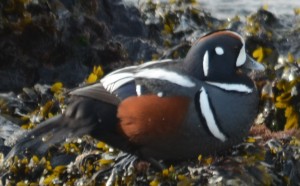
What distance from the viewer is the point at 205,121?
485 cm

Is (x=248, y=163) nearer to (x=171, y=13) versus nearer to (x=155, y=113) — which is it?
(x=155, y=113)

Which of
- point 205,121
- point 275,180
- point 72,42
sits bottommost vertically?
point 275,180

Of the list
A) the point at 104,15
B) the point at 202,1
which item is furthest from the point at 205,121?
the point at 202,1

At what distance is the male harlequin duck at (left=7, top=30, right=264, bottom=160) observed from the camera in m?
4.86

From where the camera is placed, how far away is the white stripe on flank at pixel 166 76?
16.2ft

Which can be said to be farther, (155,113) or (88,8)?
(88,8)

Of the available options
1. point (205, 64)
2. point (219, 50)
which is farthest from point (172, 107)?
point (219, 50)

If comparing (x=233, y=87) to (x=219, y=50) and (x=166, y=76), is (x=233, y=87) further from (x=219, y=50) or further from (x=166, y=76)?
(x=166, y=76)

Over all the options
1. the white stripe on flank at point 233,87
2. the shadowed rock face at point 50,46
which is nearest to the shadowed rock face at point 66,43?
the shadowed rock face at point 50,46

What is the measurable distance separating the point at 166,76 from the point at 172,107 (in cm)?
20

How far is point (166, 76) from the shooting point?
4.97 metres

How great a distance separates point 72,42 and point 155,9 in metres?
1.39

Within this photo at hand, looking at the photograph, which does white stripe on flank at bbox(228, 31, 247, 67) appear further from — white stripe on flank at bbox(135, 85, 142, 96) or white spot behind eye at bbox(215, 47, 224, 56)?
white stripe on flank at bbox(135, 85, 142, 96)

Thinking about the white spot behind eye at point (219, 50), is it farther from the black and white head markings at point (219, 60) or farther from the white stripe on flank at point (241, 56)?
the white stripe on flank at point (241, 56)
